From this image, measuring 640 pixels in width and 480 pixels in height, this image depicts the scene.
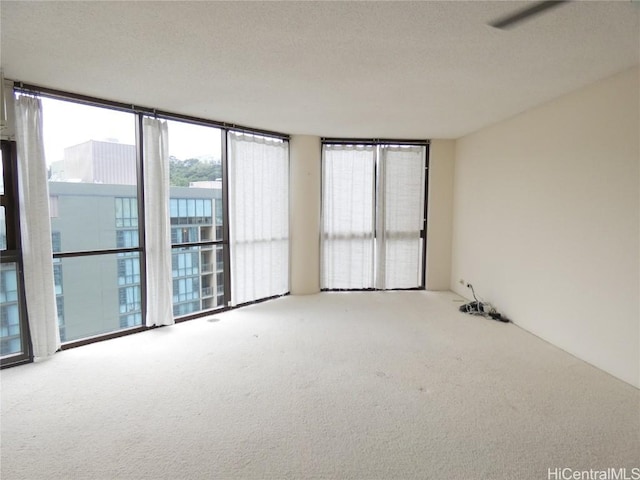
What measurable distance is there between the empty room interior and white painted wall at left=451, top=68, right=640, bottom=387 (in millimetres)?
20

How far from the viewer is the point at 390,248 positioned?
5410mm

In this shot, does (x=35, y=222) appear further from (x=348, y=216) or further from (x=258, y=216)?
(x=348, y=216)

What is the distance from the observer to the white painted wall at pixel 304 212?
502 cm

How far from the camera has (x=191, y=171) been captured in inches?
164

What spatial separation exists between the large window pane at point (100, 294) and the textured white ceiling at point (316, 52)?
5.43ft

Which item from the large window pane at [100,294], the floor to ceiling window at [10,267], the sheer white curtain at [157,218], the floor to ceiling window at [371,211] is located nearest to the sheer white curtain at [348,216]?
the floor to ceiling window at [371,211]

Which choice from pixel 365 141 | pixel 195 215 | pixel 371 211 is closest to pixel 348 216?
pixel 371 211

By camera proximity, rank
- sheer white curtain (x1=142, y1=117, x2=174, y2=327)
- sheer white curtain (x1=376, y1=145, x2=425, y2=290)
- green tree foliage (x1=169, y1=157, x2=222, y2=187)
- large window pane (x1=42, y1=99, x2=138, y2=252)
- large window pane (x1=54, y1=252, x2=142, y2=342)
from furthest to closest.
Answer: sheer white curtain (x1=376, y1=145, x2=425, y2=290)
green tree foliage (x1=169, y1=157, x2=222, y2=187)
sheer white curtain (x1=142, y1=117, x2=174, y2=327)
large window pane (x1=54, y1=252, x2=142, y2=342)
large window pane (x1=42, y1=99, x2=138, y2=252)

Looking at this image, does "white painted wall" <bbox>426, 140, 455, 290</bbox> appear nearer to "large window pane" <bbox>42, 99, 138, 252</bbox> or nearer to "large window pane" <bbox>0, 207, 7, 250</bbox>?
"large window pane" <bbox>42, 99, 138, 252</bbox>

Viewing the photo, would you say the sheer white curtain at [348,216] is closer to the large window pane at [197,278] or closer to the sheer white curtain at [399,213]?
the sheer white curtain at [399,213]

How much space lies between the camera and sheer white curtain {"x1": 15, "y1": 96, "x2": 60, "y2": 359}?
282 cm

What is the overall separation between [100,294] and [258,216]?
6.66ft

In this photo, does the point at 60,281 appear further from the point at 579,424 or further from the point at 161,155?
the point at 579,424

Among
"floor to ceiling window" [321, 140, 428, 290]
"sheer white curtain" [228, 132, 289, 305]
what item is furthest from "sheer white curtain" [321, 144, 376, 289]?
"sheer white curtain" [228, 132, 289, 305]
